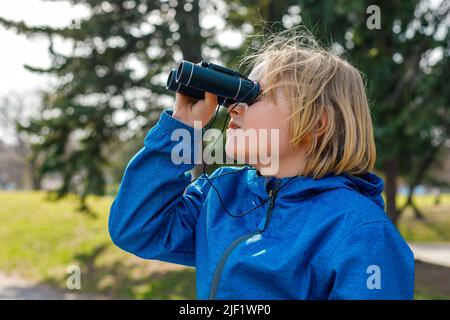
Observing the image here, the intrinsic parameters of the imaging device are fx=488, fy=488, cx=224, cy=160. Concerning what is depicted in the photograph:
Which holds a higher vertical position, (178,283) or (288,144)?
(288,144)

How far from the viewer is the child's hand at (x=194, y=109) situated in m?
1.55

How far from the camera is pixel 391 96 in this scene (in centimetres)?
800

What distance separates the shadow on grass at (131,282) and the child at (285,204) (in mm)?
5647

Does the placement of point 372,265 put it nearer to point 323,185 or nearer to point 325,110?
point 323,185

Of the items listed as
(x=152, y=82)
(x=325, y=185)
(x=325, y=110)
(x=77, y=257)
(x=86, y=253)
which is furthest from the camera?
(x=86, y=253)

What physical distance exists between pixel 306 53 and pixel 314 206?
51 centimetres

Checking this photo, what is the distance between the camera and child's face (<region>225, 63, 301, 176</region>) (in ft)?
4.85

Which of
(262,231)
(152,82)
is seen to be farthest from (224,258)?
(152,82)

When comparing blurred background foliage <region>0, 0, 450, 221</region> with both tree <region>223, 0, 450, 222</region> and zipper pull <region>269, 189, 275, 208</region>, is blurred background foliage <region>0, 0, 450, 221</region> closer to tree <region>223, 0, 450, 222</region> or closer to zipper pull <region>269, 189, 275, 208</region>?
tree <region>223, 0, 450, 222</region>

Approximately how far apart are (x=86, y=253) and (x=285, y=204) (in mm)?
10407

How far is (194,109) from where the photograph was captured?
Result: 5.13 feet

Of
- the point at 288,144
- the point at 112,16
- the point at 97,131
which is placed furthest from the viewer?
the point at 97,131
